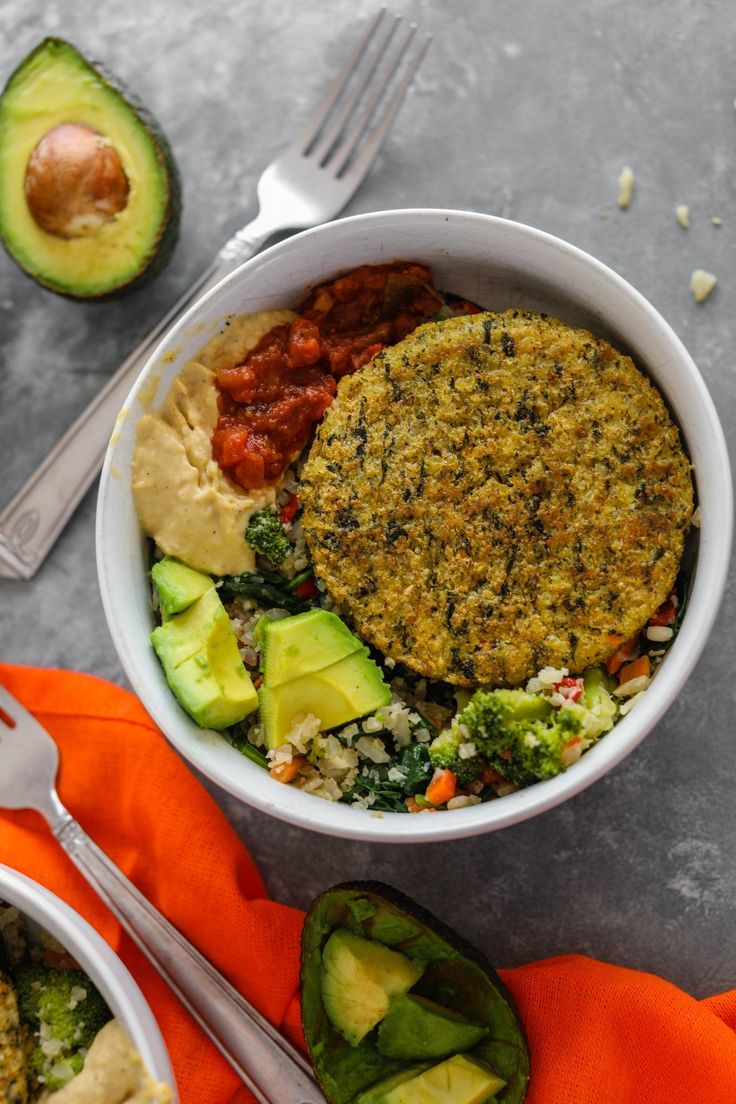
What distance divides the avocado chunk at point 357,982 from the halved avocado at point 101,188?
2177mm

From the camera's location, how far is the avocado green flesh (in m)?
2.95

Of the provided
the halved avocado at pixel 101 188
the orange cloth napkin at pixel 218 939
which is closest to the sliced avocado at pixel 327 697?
the orange cloth napkin at pixel 218 939

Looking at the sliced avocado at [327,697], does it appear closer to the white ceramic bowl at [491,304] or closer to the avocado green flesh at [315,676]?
the avocado green flesh at [315,676]

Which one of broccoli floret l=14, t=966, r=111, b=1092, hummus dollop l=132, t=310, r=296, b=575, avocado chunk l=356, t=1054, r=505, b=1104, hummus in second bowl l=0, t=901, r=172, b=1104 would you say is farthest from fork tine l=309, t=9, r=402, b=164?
avocado chunk l=356, t=1054, r=505, b=1104

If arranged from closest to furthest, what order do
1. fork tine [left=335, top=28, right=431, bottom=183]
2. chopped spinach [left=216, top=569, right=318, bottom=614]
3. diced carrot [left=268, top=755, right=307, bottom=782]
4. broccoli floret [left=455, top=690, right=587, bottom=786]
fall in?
broccoli floret [left=455, top=690, right=587, bottom=786] → diced carrot [left=268, top=755, right=307, bottom=782] → chopped spinach [left=216, top=569, right=318, bottom=614] → fork tine [left=335, top=28, right=431, bottom=183]

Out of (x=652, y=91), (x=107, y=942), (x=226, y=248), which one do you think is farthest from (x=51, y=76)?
(x=107, y=942)

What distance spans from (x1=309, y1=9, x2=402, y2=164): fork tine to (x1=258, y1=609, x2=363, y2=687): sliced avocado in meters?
1.67

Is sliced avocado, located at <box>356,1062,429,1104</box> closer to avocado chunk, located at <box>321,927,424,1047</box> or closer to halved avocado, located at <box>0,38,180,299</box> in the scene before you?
avocado chunk, located at <box>321,927,424,1047</box>

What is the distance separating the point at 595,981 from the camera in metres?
3.32

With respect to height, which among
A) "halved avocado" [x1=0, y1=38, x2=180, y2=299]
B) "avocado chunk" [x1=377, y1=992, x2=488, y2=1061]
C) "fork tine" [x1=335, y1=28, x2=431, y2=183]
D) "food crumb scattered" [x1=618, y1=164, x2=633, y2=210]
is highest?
"halved avocado" [x1=0, y1=38, x2=180, y2=299]

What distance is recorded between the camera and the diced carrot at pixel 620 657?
3006 mm

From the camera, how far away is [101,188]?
10.9 feet

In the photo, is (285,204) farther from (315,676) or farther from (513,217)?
(315,676)

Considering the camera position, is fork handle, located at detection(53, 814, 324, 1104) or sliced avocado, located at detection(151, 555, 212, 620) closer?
sliced avocado, located at detection(151, 555, 212, 620)
